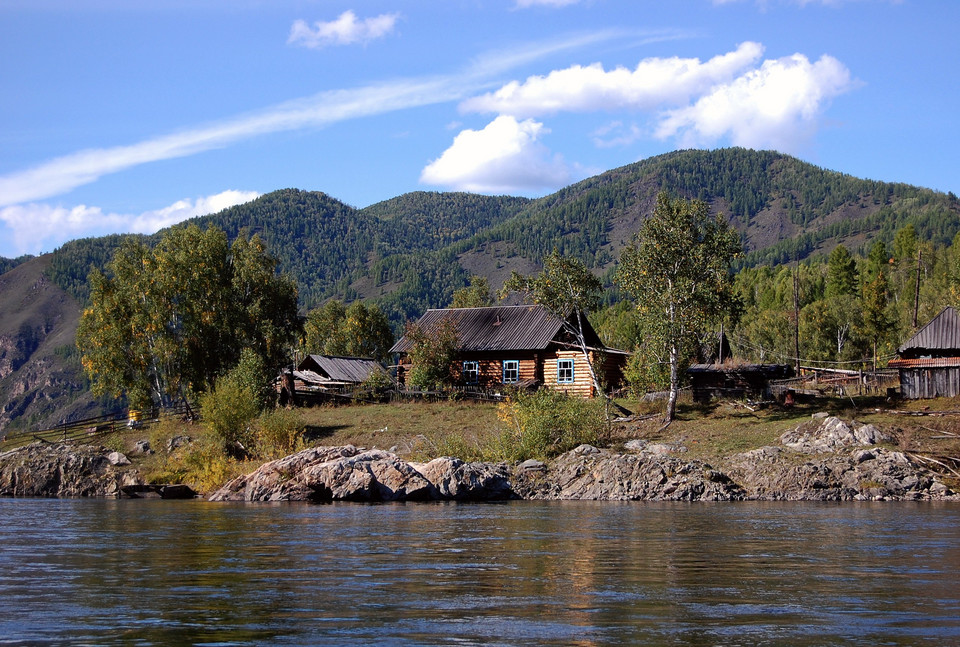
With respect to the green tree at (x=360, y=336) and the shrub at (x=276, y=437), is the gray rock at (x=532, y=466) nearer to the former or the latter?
the shrub at (x=276, y=437)

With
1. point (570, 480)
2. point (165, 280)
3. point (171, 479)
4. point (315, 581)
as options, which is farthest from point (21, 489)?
point (315, 581)

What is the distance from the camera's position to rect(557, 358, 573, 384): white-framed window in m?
64.1

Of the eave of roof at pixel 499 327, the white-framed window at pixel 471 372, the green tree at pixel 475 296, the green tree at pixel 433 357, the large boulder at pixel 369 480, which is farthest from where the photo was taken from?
the green tree at pixel 475 296

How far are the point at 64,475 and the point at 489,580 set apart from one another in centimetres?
3974

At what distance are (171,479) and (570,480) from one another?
21359 millimetres

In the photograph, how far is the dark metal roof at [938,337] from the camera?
51406mm

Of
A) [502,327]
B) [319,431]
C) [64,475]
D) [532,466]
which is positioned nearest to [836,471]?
[532,466]

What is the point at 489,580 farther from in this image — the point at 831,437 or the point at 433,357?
the point at 433,357

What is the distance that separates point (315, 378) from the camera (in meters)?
79.1

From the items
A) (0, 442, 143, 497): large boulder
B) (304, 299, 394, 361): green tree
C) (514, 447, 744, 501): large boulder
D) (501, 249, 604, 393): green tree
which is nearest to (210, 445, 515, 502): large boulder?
(514, 447, 744, 501): large boulder

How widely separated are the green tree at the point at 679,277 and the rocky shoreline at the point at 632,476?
8126 millimetres

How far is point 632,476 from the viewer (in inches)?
1612

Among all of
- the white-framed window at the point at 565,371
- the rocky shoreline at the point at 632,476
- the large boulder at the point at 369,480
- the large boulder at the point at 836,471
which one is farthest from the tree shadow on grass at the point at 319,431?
the large boulder at the point at 836,471

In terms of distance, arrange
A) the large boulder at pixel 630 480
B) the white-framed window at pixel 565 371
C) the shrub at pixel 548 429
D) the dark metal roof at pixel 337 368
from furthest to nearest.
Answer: the dark metal roof at pixel 337 368, the white-framed window at pixel 565 371, the shrub at pixel 548 429, the large boulder at pixel 630 480
